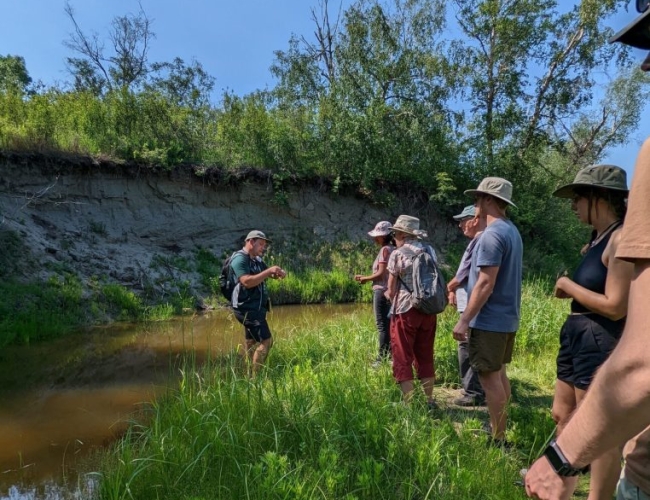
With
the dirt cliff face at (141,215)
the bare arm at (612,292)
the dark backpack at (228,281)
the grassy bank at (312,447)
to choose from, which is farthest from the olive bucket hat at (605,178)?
the dirt cliff face at (141,215)

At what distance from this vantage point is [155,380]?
6660mm

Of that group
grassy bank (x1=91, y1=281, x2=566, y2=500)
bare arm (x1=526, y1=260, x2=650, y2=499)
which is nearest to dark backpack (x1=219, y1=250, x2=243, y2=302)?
grassy bank (x1=91, y1=281, x2=566, y2=500)

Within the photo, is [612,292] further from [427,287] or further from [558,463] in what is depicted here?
[427,287]

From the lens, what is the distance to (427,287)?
13.9 ft

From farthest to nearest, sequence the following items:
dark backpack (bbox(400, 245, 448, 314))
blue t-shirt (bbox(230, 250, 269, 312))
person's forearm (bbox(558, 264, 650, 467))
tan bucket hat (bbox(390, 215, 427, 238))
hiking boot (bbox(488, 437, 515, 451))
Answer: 1. blue t-shirt (bbox(230, 250, 269, 312))
2. tan bucket hat (bbox(390, 215, 427, 238))
3. dark backpack (bbox(400, 245, 448, 314))
4. hiking boot (bbox(488, 437, 515, 451))
5. person's forearm (bbox(558, 264, 650, 467))

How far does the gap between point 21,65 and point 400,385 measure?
5175 centimetres

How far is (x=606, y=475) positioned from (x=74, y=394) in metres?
6.07

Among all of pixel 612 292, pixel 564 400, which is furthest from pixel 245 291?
pixel 612 292

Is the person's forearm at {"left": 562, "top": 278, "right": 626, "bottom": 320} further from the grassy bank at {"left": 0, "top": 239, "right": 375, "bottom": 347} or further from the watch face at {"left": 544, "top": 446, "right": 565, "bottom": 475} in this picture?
the grassy bank at {"left": 0, "top": 239, "right": 375, "bottom": 347}

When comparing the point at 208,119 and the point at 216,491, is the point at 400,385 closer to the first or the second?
the point at 216,491

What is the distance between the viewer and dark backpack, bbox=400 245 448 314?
420cm

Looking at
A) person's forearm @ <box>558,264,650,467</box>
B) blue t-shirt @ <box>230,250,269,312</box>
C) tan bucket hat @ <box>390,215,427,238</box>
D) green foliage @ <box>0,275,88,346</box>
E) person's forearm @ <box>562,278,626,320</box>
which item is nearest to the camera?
person's forearm @ <box>558,264,650,467</box>

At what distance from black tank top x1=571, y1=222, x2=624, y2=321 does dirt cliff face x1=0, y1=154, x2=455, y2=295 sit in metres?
11.7

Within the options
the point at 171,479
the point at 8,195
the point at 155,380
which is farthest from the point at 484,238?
the point at 8,195
